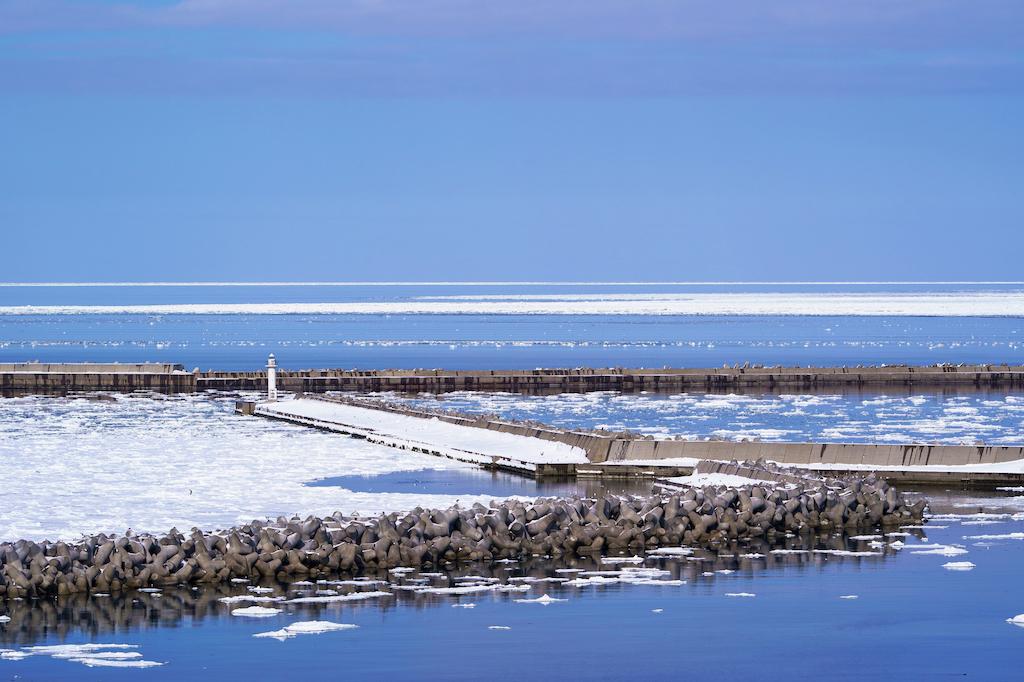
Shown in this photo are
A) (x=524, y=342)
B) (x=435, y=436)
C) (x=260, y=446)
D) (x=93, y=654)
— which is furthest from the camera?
(x=524, y=342)

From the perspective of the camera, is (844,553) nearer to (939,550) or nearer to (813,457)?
(939,550)

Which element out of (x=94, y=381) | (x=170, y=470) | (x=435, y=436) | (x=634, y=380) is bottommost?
(x=170, y=470)

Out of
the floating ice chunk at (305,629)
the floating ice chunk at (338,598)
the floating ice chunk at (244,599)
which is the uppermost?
the floating ice chunk at (244,599)

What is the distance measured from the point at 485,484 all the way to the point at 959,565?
1092cm

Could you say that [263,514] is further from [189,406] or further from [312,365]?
[312,365]

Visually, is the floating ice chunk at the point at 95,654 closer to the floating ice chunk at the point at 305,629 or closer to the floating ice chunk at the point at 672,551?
the floating ice chunk at the point at 305,629

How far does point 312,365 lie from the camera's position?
89438 mm

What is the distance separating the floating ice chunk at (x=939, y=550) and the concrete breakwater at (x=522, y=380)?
40.0 meters

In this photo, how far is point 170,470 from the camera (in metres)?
29.2

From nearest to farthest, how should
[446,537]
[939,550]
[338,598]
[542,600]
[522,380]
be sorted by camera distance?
[338,598] < [542,600] < [446,537] < [939,550] < [522,380]

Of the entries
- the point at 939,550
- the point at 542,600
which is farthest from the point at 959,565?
the point at 542,600

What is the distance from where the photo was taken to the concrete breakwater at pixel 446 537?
16.8 m

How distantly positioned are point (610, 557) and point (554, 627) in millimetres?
4330

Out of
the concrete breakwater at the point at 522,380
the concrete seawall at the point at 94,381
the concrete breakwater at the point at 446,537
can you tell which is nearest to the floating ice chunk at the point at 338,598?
the concrete breakwater at the point at 446,537
